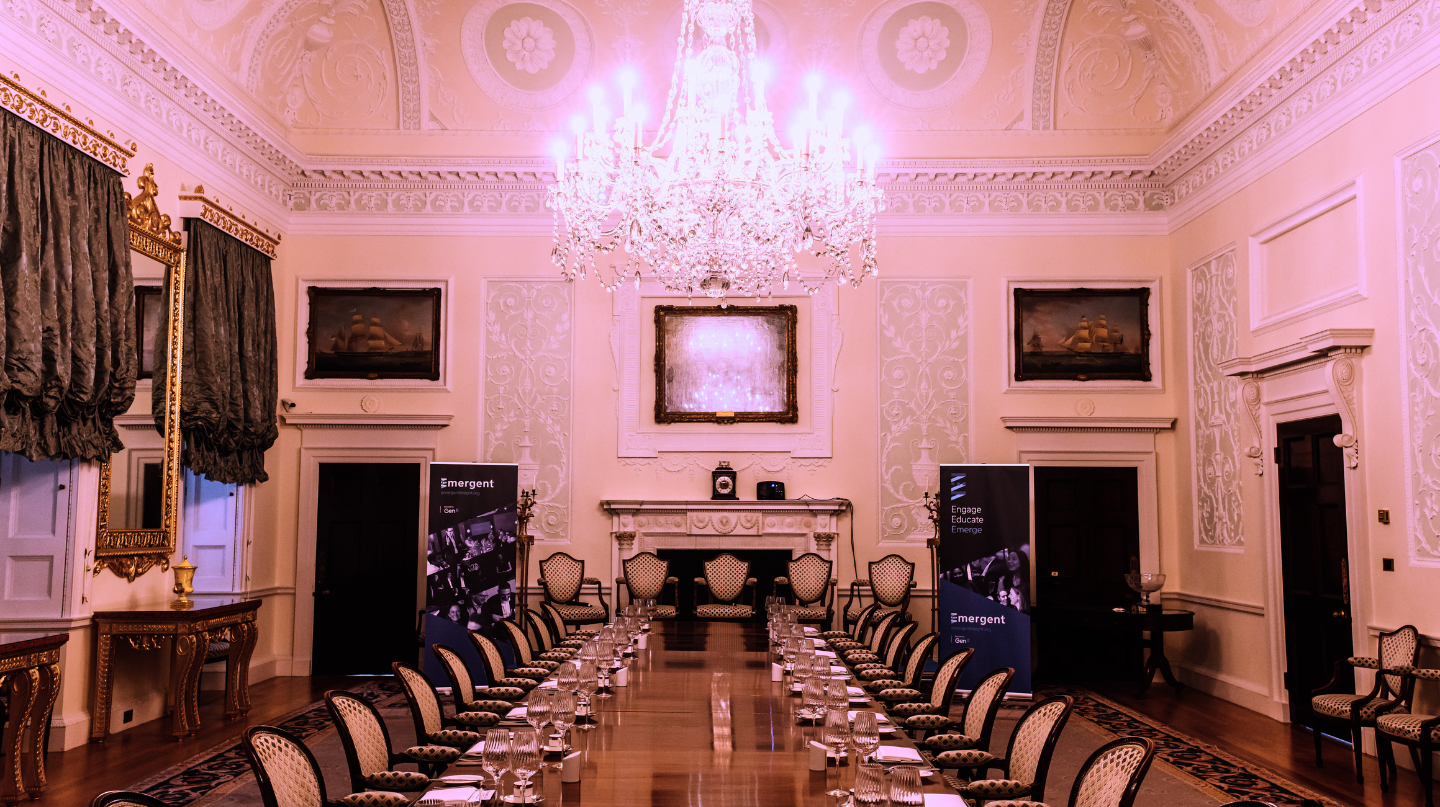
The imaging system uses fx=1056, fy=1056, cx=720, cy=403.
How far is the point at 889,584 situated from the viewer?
1049 centimetres

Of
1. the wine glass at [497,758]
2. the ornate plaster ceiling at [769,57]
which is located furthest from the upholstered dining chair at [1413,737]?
the ornate plaster ceiling at [769,57]

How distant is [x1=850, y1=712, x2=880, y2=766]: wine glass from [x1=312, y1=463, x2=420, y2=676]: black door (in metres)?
8.03

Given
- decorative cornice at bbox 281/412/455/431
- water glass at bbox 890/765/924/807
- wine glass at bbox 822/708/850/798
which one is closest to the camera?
water glass at bbox 890/765/924/807

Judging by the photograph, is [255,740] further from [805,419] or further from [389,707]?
[805,419]

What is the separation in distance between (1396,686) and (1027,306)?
17.5 feet

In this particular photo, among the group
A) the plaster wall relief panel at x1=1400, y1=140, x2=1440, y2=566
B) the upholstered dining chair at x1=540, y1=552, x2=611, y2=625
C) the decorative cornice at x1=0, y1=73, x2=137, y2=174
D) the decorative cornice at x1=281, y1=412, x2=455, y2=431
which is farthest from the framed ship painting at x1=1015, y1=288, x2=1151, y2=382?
the decorative cornice at x1=0, y1=73, x2=137, y2=174

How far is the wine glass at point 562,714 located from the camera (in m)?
3.96

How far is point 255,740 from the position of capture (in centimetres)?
354

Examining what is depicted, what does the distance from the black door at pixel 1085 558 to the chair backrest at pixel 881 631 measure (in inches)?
131

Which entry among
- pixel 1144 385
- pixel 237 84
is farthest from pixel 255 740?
pixel 1144 385

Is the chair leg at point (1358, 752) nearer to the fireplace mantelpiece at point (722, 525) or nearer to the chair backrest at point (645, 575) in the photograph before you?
the fireplace mantelpiece at point (722, 525)

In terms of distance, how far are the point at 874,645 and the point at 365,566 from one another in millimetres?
5814

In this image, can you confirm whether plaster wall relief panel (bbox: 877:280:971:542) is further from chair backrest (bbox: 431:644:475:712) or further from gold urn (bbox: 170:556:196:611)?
gold urn (bbox: 170:556:196:611)

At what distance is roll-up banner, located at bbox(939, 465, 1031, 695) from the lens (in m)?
9.45
